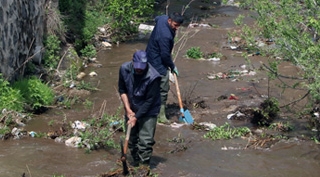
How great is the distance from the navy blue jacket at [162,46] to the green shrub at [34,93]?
5.99 feet

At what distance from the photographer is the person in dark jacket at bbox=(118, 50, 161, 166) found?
6.04 m

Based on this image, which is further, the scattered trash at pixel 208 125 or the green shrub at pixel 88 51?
the green shrub at pixel 88 51

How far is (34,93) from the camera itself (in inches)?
337

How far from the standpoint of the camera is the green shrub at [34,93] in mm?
8508

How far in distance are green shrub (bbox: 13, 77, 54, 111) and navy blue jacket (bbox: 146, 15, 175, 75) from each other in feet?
5.99

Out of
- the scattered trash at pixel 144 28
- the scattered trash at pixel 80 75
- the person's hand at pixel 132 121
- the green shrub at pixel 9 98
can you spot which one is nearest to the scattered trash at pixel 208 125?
the person's hand at pixel 132 121

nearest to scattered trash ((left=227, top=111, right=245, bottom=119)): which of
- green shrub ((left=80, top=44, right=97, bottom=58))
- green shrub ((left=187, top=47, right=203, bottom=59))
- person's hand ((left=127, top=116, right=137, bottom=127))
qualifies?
person's hand ((left=127, top=116, right=137, bottom=127))

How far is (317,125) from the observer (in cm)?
777

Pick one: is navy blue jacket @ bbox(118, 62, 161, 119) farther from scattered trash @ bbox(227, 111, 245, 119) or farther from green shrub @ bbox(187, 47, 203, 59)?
green shrub @ bbox(187, 47, 203, 59)

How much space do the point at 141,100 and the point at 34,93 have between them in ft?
9.51

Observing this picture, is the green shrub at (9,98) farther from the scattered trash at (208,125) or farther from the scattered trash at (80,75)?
the scattered trash at (208,125)

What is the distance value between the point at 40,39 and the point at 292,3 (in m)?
4.75

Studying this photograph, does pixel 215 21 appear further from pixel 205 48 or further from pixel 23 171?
pixel 23 171

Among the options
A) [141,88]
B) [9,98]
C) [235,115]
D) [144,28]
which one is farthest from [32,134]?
[144,28]
